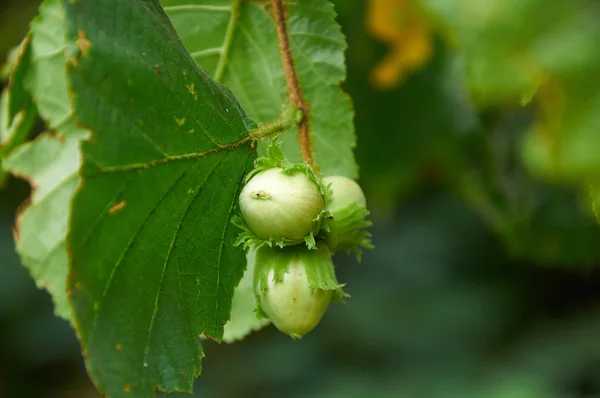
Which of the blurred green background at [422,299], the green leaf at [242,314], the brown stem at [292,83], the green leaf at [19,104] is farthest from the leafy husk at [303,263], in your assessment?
the blurred green background at [422,299]

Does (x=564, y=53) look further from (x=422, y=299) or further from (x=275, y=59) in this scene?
(x=422, y=299)

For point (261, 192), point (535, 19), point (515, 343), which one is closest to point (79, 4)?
point (261, 192)

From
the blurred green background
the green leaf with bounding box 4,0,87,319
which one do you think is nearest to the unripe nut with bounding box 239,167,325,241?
the green leaf with bounding box 4,0,87,319

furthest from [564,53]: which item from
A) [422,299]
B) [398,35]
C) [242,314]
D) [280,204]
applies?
[422,299]

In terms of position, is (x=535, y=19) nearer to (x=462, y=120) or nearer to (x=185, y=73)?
(x=185, y=73)

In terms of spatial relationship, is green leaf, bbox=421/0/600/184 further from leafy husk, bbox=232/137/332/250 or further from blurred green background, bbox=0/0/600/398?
blurred green background, bbox=0/0/600/398

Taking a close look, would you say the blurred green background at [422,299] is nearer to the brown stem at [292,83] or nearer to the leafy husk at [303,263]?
the brown stem at [292,83]
